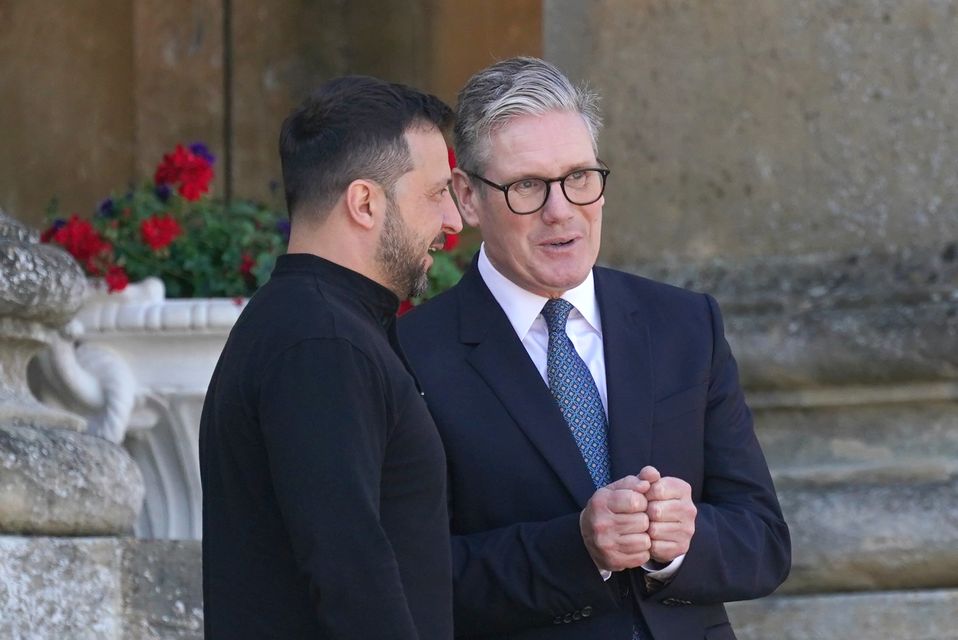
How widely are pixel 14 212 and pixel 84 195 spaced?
26 cm

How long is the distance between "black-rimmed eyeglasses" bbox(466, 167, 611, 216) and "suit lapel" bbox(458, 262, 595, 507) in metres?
0.16

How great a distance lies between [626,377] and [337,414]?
→ 2.66 feet

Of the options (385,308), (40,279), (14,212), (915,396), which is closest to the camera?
(385,308)

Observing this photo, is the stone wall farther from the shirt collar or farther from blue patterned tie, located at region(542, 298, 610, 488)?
blue patterned tie, located at region(542, 298, 610, 488)

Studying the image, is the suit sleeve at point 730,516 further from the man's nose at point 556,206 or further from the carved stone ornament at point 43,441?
the carved stone ornament at point 43,441

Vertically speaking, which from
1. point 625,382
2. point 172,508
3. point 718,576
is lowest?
point 172,508

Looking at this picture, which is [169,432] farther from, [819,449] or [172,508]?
[819,449]

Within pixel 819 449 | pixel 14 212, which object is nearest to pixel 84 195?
pixel 14 212

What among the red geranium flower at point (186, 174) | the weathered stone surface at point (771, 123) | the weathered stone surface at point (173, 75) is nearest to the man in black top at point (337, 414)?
the weathered stone surface at point (771, 123)

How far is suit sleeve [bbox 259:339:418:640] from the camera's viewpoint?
2.11 metres

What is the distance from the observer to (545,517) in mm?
2799

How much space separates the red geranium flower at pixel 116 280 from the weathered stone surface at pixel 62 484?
62 centimetres

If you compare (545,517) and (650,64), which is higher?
(650,64)

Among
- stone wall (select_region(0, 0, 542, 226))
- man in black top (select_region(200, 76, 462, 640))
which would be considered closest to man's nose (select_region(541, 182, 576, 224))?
man in black top (select_region(200, 76, 462, 640))
